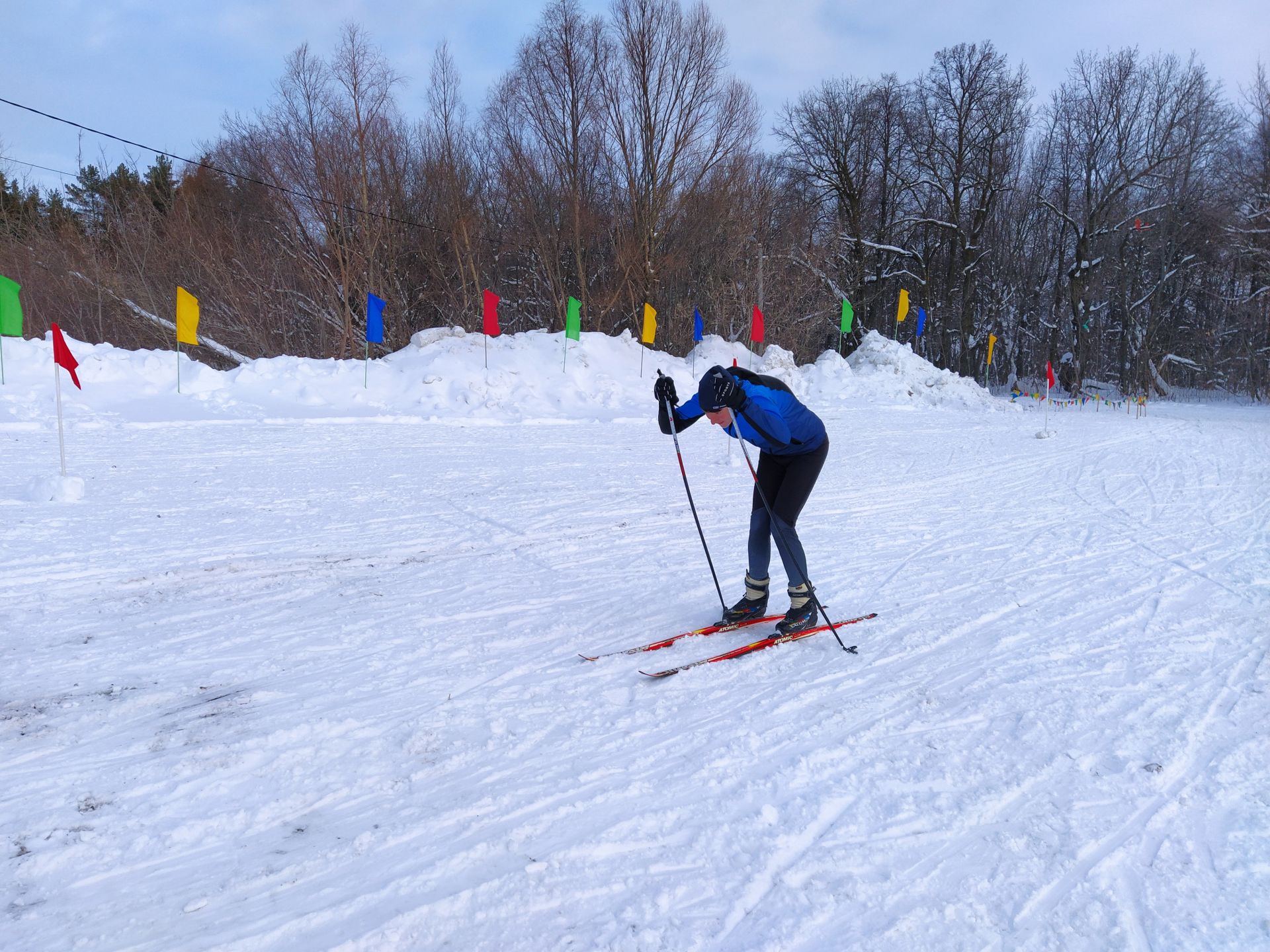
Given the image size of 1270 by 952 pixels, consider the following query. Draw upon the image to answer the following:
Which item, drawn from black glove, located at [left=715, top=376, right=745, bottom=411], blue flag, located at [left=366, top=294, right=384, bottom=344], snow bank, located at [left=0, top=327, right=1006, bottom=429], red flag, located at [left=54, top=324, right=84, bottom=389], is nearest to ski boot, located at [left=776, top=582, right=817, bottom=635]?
black glove, located at [left=715, top=376, right=745, bottom=411]

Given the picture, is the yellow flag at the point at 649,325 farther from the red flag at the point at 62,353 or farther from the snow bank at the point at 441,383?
the red flag at the point at 62,353

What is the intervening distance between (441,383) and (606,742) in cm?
1595

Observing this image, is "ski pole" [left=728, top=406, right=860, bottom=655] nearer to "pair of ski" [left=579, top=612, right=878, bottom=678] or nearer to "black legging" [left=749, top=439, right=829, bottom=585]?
"black legging" [left=749, top=439, right=829, bottom=585]

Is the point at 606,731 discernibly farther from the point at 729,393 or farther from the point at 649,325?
the point at 649,325

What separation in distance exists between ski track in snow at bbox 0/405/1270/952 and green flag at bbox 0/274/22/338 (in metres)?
7.07

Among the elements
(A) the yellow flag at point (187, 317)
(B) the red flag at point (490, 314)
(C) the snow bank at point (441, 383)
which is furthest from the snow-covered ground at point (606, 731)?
(B) the red flag at point (490, 314)

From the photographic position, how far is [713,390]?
4180 millimetres

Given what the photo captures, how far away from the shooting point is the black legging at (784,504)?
4496mm

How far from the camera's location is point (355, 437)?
516 inches

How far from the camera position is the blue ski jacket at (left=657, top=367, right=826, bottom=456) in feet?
13.9

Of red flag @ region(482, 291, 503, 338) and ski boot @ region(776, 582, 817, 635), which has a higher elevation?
red flag @ region(482, 291, 503, 338)

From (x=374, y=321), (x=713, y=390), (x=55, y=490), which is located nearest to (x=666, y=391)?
(x=713, y=390)

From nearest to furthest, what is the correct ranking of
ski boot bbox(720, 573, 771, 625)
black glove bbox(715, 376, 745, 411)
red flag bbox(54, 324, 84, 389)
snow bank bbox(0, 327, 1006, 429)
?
black glove bbox(715, 376, 745, 411)
ski boot bbox(720, 573, 771, 625)
red flag bbox(54, 324, 84, 389)
snow bank bbox(0, 327, 1006, 429)

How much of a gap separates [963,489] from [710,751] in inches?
302
